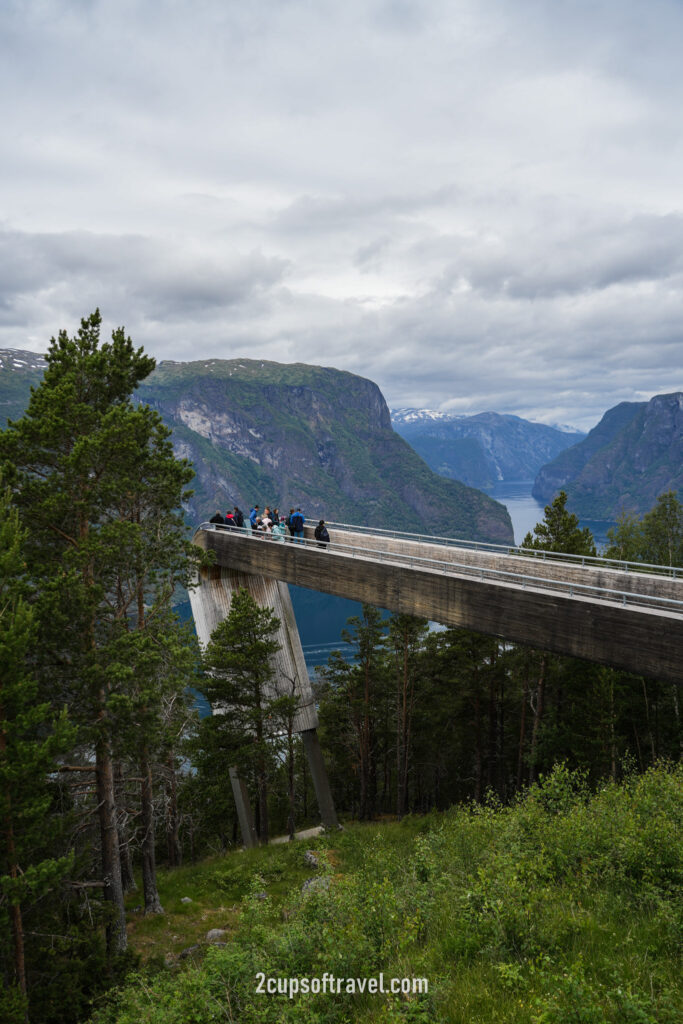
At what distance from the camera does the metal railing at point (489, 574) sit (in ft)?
36.2

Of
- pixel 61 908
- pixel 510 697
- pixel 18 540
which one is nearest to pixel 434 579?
pixel 18 540

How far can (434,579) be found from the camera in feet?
45.3

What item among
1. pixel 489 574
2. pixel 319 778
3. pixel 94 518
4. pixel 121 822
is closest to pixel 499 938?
pixel 489 574

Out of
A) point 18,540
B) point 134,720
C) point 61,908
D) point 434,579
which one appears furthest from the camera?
point 434,579

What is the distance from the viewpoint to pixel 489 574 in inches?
539

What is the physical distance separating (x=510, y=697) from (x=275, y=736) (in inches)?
499

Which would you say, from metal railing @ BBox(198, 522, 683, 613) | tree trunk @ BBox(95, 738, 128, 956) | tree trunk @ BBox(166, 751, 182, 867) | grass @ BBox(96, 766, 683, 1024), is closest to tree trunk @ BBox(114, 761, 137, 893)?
tree trunk @ BBox(95, 738, 128, 956)

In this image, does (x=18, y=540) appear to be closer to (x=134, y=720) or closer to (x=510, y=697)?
(x=134, y=720)

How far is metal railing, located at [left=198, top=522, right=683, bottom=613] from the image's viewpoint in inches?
435

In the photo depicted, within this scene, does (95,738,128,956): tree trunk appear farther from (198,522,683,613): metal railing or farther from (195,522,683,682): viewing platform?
(198,522,683,613): metal railing

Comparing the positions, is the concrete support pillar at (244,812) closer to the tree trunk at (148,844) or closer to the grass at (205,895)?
the grass at (205,895)

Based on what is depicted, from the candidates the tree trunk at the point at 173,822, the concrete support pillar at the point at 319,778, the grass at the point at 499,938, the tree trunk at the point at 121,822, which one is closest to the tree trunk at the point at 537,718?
the concrete support pillar at the point at 319,778

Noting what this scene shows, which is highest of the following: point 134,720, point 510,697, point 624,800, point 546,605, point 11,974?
point 546,605

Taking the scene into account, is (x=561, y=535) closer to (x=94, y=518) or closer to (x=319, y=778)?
(x=319, y=778)
